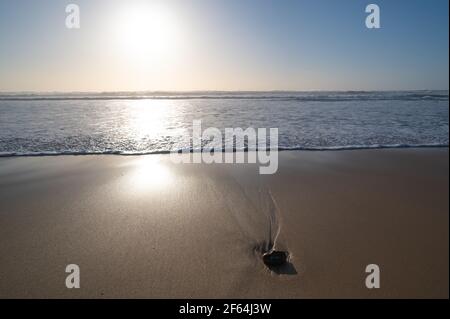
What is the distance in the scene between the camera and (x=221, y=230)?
403cm

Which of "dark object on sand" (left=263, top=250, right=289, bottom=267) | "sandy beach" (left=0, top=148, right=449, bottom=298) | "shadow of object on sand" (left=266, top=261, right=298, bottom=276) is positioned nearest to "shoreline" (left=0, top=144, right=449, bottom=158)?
"sandy beach" (left=0, top=148, right=449, bottom=298)

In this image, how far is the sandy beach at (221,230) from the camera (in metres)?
2.99

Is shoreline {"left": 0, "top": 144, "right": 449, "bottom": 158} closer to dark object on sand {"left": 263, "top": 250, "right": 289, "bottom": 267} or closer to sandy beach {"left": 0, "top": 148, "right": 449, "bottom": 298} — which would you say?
sandy beach {"left": 0, "top": 148, "right": 449, "bottom": 298}

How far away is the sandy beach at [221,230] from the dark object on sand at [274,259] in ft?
0.29

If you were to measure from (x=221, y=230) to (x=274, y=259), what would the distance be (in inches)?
39.5

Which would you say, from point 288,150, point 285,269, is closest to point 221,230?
point 285,269

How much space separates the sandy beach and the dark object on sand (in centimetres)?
9

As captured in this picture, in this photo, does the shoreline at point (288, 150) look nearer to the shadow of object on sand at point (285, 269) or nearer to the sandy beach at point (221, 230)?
the sandy beach at point (221, 230)

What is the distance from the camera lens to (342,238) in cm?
372

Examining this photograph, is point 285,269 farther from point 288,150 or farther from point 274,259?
point 288,150

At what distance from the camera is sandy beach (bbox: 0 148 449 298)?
118 inches
